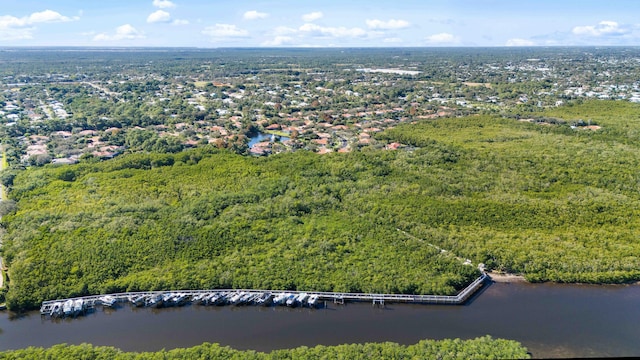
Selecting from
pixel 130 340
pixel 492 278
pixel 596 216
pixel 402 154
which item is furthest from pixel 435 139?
pixel 130 340

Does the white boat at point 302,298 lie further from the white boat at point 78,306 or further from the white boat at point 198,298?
the white boat at point 78,306

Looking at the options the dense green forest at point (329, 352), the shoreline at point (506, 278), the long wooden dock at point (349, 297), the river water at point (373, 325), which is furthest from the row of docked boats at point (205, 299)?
the shoreline at point (506, 278)

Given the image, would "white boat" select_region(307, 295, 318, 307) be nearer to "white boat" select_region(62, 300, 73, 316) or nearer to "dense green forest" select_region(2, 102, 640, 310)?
"dense green forest" select_region(2, 102, 640, 310)

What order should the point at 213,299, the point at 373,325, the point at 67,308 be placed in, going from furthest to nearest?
the point at 213,299 < the point at 67,308 < the point at 373,325

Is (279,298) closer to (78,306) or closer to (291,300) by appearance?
(291,300)

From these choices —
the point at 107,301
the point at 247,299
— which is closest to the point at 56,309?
the point at 107,301

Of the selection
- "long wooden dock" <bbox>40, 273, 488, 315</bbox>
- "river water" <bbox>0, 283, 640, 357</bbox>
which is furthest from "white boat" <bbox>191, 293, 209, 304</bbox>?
"river water" <bbox>0, 283, 640, 357</bbox>
